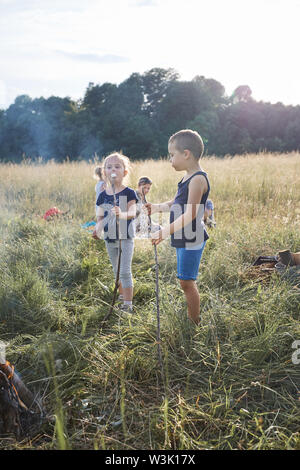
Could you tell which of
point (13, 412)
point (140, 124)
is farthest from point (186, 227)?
point (140, 124)

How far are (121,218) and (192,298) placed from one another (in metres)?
0.87

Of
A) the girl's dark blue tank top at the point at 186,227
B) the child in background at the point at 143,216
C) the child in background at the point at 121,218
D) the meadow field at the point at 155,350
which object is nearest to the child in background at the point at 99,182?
the child in background at the point at 143,216

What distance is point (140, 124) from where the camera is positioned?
30.3 metres

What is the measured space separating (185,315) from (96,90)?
37001mm

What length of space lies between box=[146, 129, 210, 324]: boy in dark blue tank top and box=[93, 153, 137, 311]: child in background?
1.88 feet

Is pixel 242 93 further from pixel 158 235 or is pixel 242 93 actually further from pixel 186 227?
pixel 158 235

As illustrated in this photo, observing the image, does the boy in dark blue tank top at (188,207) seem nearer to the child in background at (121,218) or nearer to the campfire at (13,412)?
the child in background at (121,218)

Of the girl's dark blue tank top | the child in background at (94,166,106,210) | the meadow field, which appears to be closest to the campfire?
the meadow field

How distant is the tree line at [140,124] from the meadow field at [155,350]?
24.4m

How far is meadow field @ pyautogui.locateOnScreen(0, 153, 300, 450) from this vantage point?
Answer: 1.74m

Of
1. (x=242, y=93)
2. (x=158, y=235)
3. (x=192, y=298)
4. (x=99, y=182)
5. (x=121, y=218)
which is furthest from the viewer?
(x=242, y=93)

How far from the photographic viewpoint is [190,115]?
3325 centimetres
